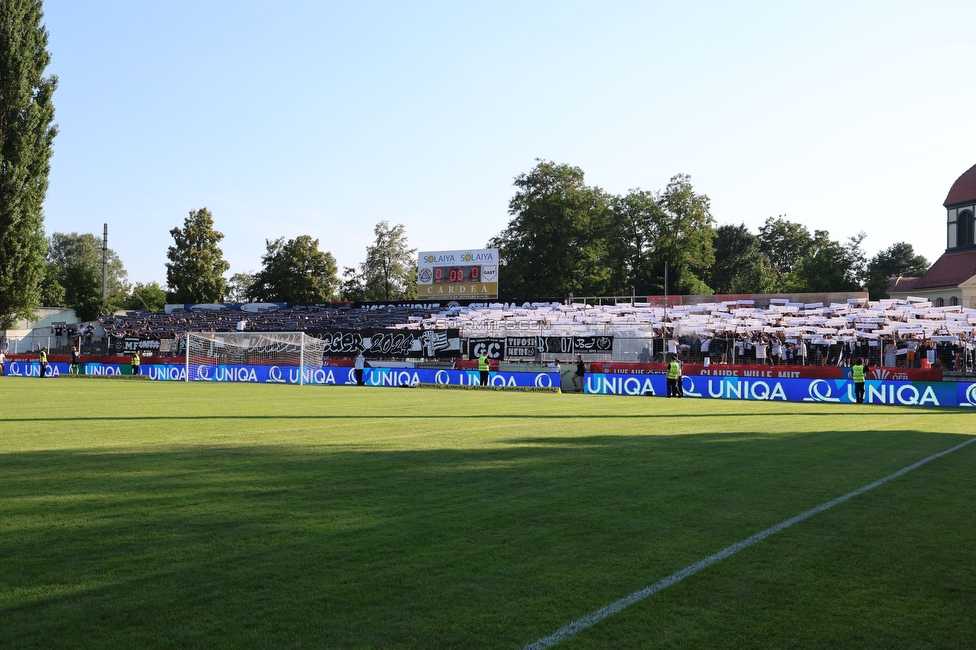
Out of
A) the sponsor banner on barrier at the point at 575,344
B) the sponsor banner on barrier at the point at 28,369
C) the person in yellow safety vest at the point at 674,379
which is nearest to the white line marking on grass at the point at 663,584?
the person in yellow safety vest at the point at 674,379

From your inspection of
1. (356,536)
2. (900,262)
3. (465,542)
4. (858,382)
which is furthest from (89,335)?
(900,262)

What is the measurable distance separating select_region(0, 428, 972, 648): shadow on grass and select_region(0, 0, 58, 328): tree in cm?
3713

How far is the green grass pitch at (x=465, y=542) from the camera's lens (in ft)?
16.1

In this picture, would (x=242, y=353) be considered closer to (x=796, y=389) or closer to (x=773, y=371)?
(x=773, y=371)

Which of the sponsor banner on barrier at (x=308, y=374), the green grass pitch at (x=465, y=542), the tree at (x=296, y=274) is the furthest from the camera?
the tree at (x=296, y=274)

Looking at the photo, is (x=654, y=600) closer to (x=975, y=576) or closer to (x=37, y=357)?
(x=975, y=576)

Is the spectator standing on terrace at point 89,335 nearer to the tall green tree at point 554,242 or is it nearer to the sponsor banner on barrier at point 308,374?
the sponsor banner on barrier at point 308,374

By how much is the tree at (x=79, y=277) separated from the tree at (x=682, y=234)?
5670 centimetres

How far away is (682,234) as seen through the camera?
8219 cm

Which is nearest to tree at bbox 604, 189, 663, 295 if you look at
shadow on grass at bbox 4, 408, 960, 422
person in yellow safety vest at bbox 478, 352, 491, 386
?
person in yellow safety vest at bbox 478, 352, 491, 386

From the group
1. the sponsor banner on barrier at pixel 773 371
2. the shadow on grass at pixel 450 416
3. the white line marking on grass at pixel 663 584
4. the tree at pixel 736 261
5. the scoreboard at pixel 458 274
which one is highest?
the tree at pixel 736 261

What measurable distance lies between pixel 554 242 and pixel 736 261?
30139 mm

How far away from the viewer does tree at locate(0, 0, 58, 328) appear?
4119 centimetres

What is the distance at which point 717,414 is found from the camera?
22.7m
